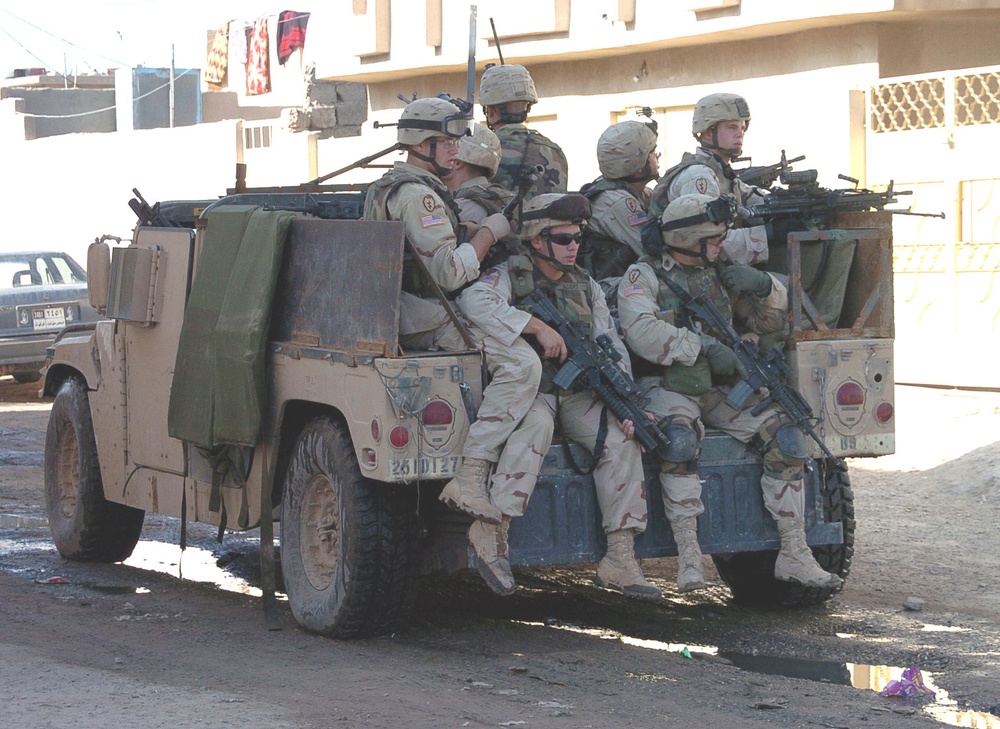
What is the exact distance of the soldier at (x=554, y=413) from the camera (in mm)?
5941

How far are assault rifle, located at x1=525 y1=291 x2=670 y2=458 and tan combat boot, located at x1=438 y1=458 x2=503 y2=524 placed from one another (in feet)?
1.53

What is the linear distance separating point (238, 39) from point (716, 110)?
36.3m

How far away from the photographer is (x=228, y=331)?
6.68 metres

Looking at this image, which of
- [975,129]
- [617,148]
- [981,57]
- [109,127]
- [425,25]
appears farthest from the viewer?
[109,127]

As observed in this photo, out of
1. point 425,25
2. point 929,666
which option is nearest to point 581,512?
point 929,666

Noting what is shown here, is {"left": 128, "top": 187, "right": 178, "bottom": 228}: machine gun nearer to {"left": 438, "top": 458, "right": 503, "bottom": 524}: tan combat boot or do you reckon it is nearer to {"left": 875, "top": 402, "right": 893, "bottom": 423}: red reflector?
{"left": 438, "top": 458, "right": 503, "bottom": 524}: tan combat boot

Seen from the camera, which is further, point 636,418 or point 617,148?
point 617,148

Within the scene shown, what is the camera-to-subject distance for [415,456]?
5859mm

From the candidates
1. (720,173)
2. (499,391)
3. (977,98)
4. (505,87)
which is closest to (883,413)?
(720,173)

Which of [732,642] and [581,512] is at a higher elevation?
[581,512]

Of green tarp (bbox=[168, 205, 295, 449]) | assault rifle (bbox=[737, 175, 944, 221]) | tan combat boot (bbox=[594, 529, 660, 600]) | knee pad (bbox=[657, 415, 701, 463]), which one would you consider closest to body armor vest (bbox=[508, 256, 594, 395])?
knee pad (bbox=[657, 415, 701, 463])

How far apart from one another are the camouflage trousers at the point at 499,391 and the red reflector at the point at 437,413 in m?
0.10

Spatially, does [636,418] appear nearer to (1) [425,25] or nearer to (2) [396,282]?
(2) [396,282]

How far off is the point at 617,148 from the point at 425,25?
45.8 feet
